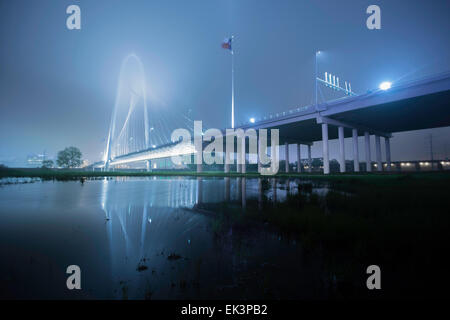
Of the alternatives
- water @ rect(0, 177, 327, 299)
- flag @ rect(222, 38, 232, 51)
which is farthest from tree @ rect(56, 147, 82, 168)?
water @ rect(0, 177, 327, 299)

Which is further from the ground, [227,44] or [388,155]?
[227,44]

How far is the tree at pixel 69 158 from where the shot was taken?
86950mm

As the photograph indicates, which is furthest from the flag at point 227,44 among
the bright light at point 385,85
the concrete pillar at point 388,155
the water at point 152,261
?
the concrete pillar at point 388,155

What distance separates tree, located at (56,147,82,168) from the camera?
285 ft

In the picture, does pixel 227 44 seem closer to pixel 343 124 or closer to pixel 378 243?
pixel 343 124

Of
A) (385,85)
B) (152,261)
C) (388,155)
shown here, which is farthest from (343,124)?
(152,261)

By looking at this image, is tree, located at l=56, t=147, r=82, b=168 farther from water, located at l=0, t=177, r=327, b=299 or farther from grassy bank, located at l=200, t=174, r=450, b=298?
grassy bank, located at l=200, t=174, r=450, b=298

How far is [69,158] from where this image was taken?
8862cm

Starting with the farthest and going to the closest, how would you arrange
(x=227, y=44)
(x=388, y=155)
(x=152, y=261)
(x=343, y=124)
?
(x=388, y=155), (x=227, y=44), (x=343, y=124), (x=152, y=261)

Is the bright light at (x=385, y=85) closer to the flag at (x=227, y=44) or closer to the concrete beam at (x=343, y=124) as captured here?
the concrete beam at (x=343, y=124)

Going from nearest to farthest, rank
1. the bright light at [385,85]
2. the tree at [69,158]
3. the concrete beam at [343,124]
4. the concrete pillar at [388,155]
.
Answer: the bright light at [385,85]
the concrete beam at [343,124]
the concrete pillar at [388,155]
the tree at [69,158]

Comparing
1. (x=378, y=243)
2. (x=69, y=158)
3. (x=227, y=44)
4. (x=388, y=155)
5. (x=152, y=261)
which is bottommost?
(x=152, y=261)

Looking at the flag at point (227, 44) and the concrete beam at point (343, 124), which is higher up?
the flag at point (227, 44)
